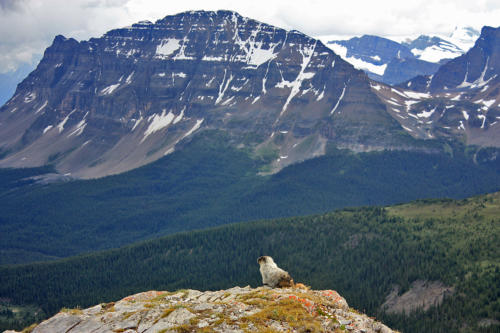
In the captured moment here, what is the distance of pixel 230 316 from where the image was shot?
54750 mm

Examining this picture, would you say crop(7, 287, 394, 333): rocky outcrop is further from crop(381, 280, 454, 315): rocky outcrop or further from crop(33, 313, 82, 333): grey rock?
crop(381, 280, 454, 315): rocky outcrop

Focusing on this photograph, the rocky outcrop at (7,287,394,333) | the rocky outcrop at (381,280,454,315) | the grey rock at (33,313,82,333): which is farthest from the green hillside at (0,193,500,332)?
the grey rock at (33,313,82,333)

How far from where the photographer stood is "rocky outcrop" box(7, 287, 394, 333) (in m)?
52.8

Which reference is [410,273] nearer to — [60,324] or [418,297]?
[418,297]

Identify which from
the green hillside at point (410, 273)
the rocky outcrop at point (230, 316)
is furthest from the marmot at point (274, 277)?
the green hillside at point (410, 273)

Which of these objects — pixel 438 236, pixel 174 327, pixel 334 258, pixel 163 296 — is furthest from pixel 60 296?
pixel 174 327

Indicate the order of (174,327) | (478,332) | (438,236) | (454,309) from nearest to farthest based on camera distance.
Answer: (174,327) < (478,332) < (454,309) < (438,236)

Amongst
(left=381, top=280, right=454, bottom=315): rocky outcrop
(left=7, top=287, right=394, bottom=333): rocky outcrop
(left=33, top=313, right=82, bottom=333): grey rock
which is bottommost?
(left=381, top=280, right=454, bottom=315): rocky outcrop

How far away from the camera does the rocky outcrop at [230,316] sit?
173 ft

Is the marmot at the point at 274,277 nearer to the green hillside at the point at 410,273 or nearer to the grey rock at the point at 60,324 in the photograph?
the grey rock at the point at 60,324

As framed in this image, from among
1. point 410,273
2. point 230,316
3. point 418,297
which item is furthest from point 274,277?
point 410,273

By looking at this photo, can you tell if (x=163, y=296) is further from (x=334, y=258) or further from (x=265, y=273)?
(x=334, y=258)

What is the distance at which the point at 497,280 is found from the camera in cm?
13950

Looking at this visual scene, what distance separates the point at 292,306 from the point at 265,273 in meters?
13.1
